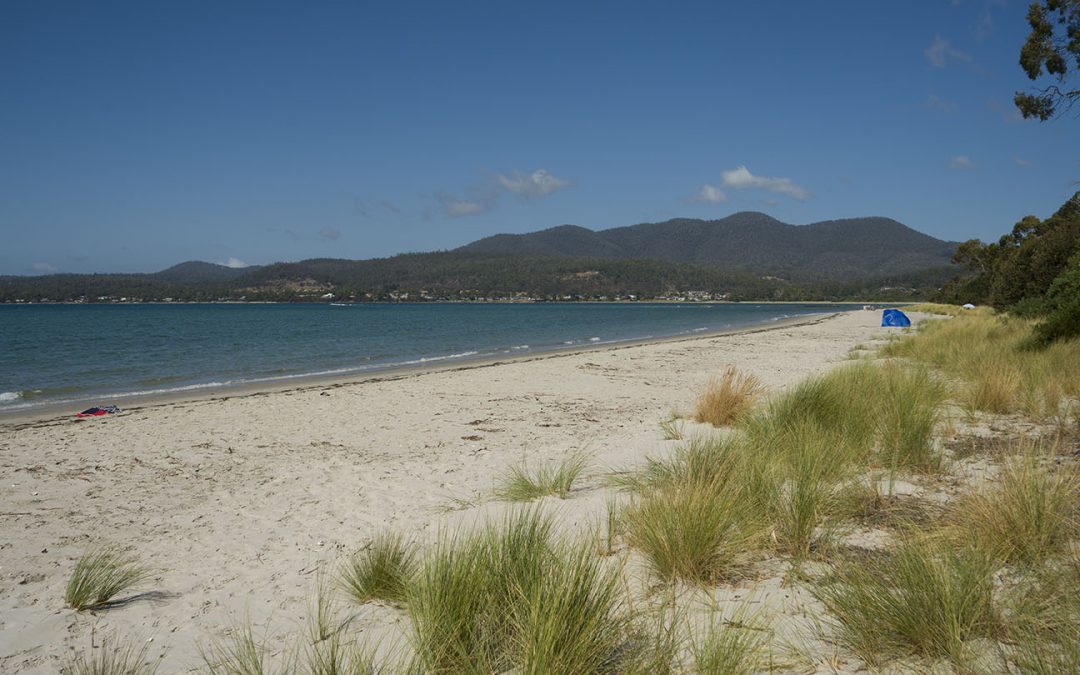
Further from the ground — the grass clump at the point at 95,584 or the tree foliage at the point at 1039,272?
the tree foliage at the point at 1039,272

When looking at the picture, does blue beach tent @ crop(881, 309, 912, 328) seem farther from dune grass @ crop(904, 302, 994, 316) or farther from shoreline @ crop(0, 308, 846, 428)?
shoreline @ crop(0, 308, 846, 428)

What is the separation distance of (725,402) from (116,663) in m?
7.45

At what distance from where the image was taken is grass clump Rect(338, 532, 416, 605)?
11.5ft

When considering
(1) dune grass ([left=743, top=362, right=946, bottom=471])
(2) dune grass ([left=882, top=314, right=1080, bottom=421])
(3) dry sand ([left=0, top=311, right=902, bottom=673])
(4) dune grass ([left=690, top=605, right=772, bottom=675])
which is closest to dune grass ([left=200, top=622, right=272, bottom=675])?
(3) dry sand ([left=0, top=311, right=902, bottom=673])

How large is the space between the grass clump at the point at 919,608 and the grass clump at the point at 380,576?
2.19 metres

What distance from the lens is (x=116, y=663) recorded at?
9.44 ft

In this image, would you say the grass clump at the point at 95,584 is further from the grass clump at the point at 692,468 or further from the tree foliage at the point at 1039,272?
the tree foliage at the point at 1039,272

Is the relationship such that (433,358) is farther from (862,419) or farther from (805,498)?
(805,498)

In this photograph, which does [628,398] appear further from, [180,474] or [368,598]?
[368,598]

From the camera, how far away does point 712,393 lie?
8.98 meters

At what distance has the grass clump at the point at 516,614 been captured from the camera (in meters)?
2.37

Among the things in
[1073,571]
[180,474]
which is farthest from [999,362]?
[180,474]

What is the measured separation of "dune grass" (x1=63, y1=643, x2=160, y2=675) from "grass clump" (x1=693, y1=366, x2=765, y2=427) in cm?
683

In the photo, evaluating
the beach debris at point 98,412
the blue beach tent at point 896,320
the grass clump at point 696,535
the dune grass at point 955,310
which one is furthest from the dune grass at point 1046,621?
the blue beach tent at point 896,320
